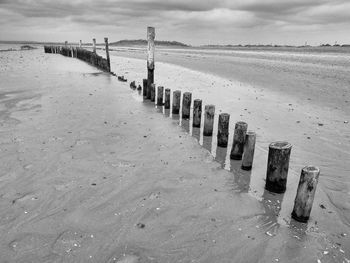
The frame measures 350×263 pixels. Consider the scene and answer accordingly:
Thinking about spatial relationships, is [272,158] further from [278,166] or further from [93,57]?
[93,57]

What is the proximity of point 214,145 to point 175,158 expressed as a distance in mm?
1358

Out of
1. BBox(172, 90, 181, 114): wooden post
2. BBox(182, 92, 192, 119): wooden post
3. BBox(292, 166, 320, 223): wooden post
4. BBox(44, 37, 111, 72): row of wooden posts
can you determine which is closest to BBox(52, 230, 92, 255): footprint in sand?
BBox(292, 166, 320, 223): wooden post

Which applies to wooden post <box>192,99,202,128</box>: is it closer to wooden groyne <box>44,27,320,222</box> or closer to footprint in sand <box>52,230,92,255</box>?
wooden groyne <box>44,27,320,222</box>

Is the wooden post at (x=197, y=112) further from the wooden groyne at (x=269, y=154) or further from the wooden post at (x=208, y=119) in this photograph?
the wooden post at (x=208, y=119)

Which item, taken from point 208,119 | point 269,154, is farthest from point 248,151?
point 208,119

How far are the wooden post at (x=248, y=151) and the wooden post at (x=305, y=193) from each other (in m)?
1.57

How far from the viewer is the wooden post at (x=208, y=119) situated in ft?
25.8

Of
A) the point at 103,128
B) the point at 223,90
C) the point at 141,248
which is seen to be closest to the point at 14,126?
the point at 103,128

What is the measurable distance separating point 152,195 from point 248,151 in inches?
83.1

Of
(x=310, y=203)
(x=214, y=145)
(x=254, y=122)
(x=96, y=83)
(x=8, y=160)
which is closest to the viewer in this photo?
(x=310, y=203)

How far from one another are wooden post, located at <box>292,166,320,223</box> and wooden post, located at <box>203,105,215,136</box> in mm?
3842

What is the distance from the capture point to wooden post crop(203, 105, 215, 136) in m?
7.88

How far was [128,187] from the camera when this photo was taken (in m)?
5.27

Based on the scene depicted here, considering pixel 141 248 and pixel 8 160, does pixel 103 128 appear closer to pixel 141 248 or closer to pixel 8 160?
pixel 8 160
